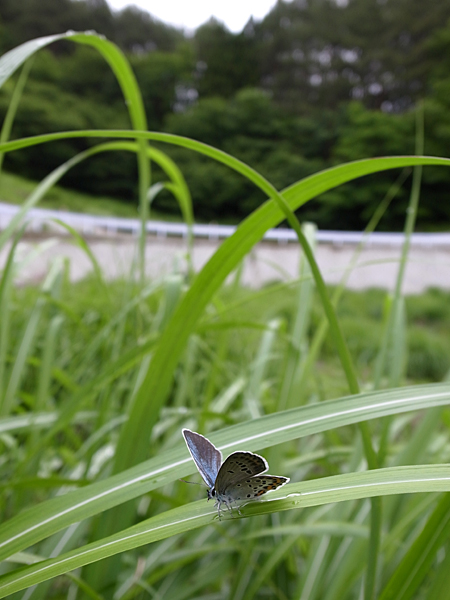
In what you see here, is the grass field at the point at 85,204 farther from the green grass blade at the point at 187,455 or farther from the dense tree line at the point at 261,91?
the green grass blade at the point at 187,455

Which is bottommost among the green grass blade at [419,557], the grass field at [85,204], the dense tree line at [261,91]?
the green grass blade at [419,557]

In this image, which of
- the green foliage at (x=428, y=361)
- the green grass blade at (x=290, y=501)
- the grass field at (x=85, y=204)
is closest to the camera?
the green grass blade at (x=290, y=501)

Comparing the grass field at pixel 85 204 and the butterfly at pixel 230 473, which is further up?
the grass field at pixel 85 204

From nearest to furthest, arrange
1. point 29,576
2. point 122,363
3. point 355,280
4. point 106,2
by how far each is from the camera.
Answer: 1. point 29,576
2. point 122,363
3. point 355,280
4. point 106,2

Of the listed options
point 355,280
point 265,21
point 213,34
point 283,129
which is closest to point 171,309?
point 355,280

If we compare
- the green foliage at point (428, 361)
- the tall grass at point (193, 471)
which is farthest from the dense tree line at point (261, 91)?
the tall grass at point (193, 471)

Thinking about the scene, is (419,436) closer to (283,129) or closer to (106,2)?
(283,129)

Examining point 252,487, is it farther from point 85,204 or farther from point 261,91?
point 261,91

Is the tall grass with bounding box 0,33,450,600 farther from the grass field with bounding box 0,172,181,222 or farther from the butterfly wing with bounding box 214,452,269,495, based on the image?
the grass field with bounding box 0,172,181,222

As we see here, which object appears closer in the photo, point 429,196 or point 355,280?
point 355,280
